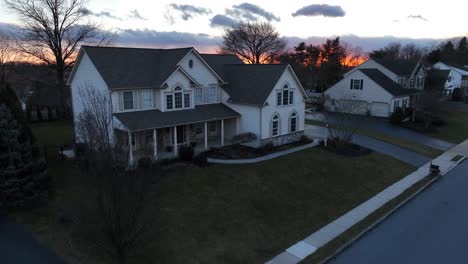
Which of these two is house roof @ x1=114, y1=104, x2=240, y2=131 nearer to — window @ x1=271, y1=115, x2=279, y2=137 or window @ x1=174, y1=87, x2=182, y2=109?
window @ x1=174, y1=87, x2=182, y2=109

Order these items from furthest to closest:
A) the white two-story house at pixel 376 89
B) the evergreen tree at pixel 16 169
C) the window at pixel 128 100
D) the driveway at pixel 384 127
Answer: the white two-story house at pixel 376 89 < the driveway at pixel 384 127 < the window at pixel 128 100 < the evergreen tree at pixel 16 169

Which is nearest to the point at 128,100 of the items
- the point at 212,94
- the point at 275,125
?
the point at 212,94

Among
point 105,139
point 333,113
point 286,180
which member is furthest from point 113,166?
point 333,113

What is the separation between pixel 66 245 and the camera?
13.0m

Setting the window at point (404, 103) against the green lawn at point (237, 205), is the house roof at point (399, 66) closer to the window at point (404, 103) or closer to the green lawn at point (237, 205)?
the window at point (404, 103)

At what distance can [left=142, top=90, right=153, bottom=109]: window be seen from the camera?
23609 millimetres

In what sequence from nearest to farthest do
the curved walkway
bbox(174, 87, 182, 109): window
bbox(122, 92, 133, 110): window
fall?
1. bbox(122, 92, 133, 110): window
2. the curved walkway
3. bbox(174, 87, 182, 109): window

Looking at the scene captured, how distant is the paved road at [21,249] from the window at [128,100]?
10756 mm

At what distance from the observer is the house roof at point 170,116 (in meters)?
21.3

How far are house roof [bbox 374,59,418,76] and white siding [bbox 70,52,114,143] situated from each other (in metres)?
44.8

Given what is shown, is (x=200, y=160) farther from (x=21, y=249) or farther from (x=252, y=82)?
(x=21, y=249)

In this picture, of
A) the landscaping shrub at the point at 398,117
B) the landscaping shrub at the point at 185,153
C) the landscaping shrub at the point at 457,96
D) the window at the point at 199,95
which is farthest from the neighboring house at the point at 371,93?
the landscaping shrub at the point at 185,153

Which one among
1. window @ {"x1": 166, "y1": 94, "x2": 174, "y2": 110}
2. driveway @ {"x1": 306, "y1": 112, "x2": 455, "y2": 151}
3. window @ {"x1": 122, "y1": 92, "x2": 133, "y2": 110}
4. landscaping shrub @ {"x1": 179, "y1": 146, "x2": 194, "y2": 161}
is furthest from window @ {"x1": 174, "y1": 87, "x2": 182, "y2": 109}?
driveway @ {"x1": 306, "y1": 112, "x2": 455, "y2": 151}

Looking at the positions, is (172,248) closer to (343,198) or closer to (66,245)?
(66,245)
